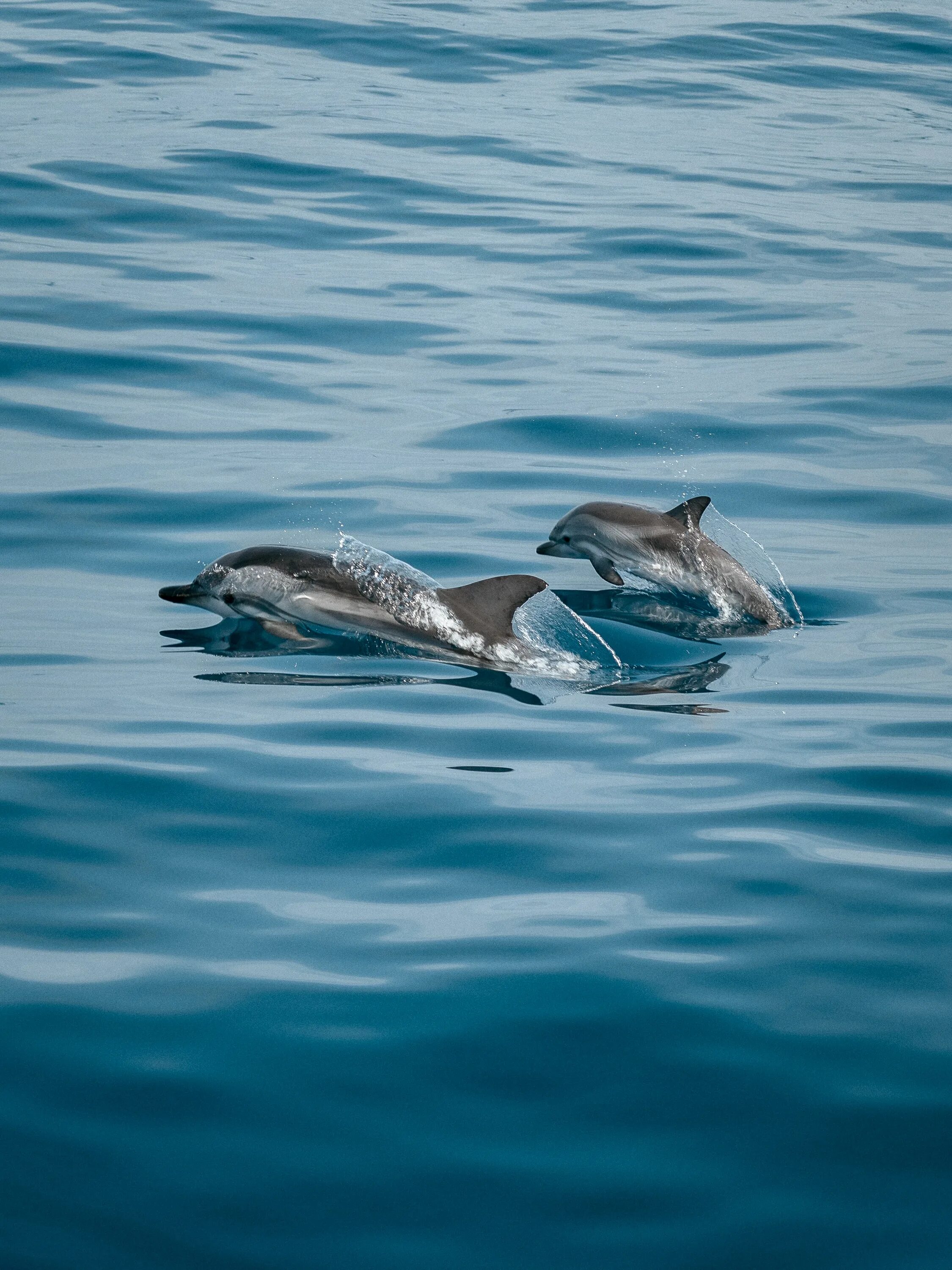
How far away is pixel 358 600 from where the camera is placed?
25.6 feet

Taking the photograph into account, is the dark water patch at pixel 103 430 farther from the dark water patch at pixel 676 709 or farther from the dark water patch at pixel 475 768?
the dark water patch at pixel 475 768

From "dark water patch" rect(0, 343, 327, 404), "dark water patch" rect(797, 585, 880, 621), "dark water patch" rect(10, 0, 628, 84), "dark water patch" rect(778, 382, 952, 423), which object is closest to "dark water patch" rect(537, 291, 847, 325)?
"dark water patch" rect(778, 382, 952, 423)

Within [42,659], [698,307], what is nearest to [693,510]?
[42,659]

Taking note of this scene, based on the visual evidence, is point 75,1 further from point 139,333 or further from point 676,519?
point 676,519

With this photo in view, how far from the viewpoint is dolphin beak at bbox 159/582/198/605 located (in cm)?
793

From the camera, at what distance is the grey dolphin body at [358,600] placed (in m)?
7.55

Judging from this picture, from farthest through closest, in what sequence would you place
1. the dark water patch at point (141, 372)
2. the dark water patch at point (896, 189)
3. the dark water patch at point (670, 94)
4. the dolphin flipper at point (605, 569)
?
the dark water patch at point (670, 94)
the dark water patch at point (896, 189)
the dark water patch at point (141, 372)
the dolphin flipper at point (605, 569)

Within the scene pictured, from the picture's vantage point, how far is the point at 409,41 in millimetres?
28953

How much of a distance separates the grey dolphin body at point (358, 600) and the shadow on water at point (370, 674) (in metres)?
0.09

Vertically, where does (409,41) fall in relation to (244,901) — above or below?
above

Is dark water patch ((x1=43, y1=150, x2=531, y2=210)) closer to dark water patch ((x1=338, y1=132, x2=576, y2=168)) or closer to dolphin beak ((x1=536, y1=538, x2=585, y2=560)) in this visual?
dark water patch ((x1=338, y1=132, x2=576, y2=168))

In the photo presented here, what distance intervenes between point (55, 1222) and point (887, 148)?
2449cm

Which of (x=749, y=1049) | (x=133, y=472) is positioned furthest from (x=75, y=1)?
(x=749, y=1049)

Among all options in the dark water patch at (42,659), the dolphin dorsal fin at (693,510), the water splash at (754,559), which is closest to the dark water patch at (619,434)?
the water splash at (754,559)
